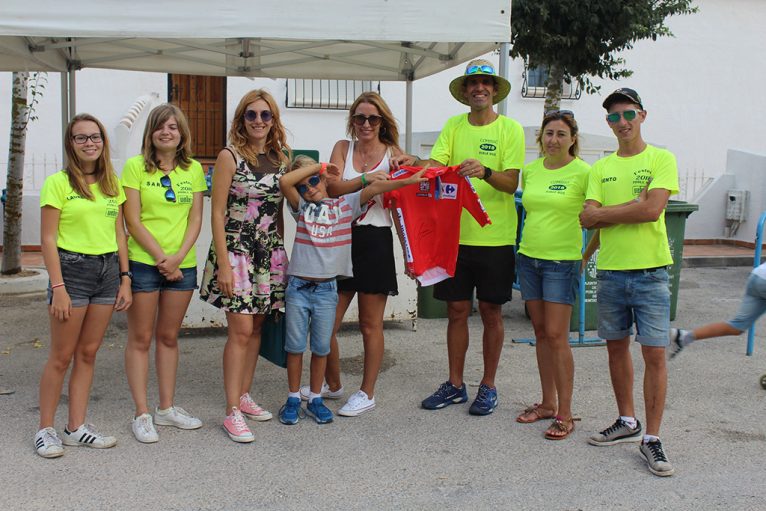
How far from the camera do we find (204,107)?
14.0 metres

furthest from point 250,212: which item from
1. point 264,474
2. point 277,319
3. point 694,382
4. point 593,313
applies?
point 593,313

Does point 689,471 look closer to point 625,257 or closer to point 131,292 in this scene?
point 625,257

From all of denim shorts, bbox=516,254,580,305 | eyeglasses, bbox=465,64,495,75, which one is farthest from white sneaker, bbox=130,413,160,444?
eyeglasses, bbox=465,64,495,75

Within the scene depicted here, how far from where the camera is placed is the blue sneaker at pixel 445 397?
16.2 feet

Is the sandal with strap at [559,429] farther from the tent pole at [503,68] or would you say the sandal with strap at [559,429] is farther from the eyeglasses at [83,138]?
the eyeglasses at [83,138]

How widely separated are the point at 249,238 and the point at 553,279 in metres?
1.75

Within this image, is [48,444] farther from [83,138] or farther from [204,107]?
[204,107]

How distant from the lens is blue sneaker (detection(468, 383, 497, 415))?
482cm

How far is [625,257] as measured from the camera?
4062 mm

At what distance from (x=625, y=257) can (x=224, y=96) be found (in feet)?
36.3

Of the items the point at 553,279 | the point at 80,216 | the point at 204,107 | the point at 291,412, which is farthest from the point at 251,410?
the point at 204,107

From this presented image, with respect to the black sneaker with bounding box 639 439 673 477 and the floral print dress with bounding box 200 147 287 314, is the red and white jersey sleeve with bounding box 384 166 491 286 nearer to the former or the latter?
the floral print dress with bounding box 200 147 287 314

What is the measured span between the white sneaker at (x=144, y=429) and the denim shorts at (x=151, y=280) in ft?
2.44

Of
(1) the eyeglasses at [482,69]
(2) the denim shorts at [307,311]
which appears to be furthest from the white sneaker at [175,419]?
(1) the eyeglasses at [482,69]
